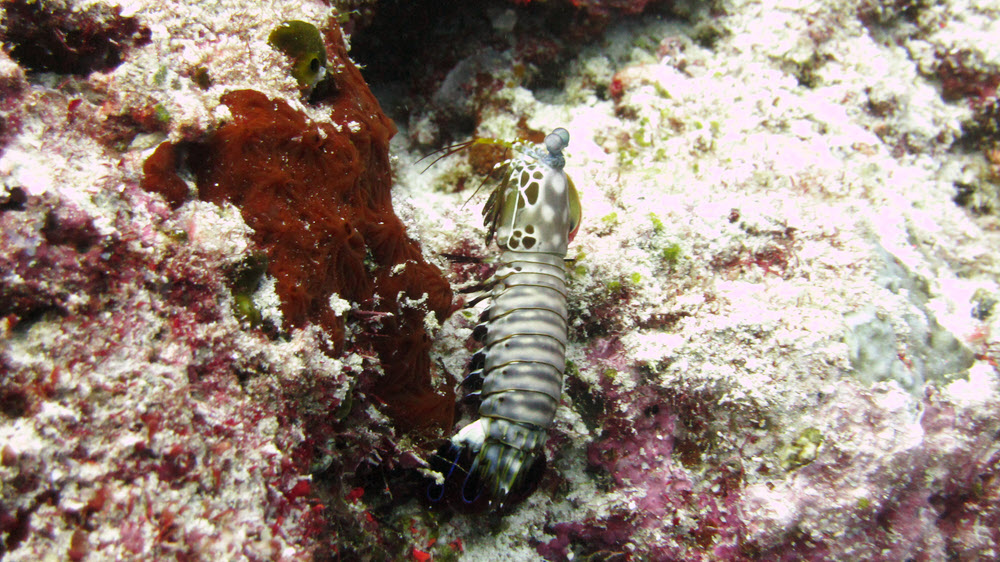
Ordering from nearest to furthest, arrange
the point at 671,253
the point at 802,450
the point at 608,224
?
1. the point at 802,450
2. the point at 671,253
3. the point at 608,224

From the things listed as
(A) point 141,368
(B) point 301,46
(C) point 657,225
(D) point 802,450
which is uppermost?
(B) point 301,46

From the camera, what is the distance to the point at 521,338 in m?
3.17

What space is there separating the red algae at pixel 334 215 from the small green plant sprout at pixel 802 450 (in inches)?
84.3

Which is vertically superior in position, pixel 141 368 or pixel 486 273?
pixel 141 368

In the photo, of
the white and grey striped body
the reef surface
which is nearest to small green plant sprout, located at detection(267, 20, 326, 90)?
the reef surface

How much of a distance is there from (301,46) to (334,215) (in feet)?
3.20

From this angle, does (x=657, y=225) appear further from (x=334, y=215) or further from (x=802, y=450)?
(x=334, y=215)

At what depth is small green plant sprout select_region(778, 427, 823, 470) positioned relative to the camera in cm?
307

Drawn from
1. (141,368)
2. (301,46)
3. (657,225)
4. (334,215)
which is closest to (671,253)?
(657,225)

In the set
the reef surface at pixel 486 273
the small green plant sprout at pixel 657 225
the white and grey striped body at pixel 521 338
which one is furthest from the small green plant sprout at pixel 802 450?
the small green plant sprout at pixel 657 225

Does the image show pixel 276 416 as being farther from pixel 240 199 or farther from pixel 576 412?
pixel 576 412

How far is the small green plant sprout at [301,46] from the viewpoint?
8.64 feet

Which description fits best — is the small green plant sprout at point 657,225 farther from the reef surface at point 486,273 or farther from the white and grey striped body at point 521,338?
the white and grey striped body at point 521,338

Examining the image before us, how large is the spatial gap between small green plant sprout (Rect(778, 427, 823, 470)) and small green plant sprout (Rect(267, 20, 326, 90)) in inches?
141
